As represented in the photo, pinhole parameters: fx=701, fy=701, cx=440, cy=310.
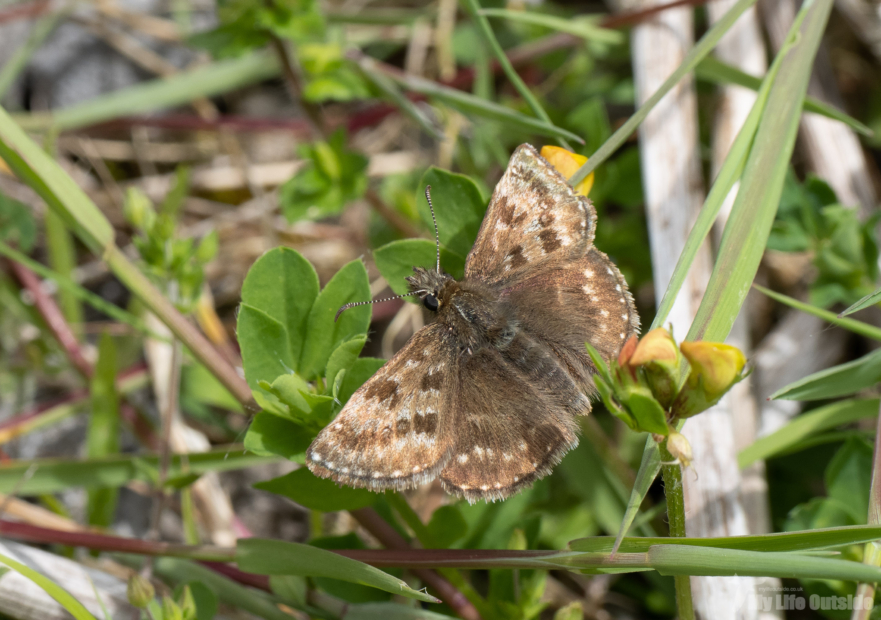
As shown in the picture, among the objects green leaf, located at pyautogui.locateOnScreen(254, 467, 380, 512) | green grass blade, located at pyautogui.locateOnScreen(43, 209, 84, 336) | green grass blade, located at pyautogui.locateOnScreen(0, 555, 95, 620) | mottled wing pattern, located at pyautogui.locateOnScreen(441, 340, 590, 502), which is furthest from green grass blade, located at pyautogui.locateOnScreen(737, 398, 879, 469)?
green grass blade, located at pyautogui.locateOnScreen(43, 209, 84, 336)

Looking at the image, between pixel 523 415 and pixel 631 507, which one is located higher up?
pixel 523 415

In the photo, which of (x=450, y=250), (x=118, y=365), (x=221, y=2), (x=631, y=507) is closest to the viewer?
(x=631, y=507)

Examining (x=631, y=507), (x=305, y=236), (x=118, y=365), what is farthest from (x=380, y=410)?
(x=305, y=236)

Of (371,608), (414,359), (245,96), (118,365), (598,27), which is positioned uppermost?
(245,96)

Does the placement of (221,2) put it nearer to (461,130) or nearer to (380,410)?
(461,130)

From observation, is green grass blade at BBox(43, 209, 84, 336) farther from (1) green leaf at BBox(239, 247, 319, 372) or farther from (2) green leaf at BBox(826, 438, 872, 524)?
(2) green leaf at BBox(826, 438, 872, 524)

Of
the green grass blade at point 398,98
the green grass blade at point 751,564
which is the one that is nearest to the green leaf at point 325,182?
the green grass blade at point 398,98

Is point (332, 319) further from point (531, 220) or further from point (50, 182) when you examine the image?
point (50, 182)

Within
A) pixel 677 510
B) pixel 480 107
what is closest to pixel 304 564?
pixel 677 510
